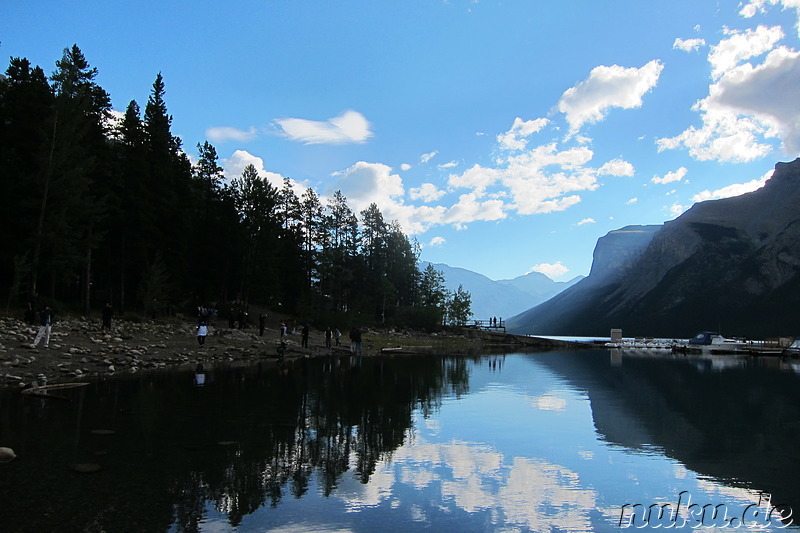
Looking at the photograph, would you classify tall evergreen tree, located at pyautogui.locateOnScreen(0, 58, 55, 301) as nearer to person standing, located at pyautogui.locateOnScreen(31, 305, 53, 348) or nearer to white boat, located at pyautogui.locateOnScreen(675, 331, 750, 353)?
person standing, located at pyautogui.locateOnScreen(31, 305, 53, 348)

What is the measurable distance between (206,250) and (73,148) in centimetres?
2479

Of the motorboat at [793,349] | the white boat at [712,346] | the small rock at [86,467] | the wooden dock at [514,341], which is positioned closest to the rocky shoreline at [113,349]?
the small rock at [86,467]

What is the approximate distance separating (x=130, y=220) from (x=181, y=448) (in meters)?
43.8

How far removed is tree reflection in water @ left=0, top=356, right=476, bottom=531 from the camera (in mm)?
8945

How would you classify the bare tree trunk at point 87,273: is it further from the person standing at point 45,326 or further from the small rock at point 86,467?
the small rock at point 86,467

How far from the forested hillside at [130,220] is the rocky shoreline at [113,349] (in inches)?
234

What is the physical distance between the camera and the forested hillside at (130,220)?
133 feet

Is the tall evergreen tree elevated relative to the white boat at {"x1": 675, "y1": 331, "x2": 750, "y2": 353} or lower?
elevated

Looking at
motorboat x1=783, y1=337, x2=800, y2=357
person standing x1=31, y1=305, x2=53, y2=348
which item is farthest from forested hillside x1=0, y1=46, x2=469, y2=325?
motorboat x1=783, y1=337, x2=800, y2=357

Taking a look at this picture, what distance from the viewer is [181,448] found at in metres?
13.1

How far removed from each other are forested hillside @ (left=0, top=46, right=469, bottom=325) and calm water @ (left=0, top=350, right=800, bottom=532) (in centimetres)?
2378

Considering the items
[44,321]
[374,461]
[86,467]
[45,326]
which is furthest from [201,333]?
[374,461]

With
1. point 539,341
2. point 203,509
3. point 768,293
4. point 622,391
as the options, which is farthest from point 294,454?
point 768,293

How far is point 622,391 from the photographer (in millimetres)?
30484
